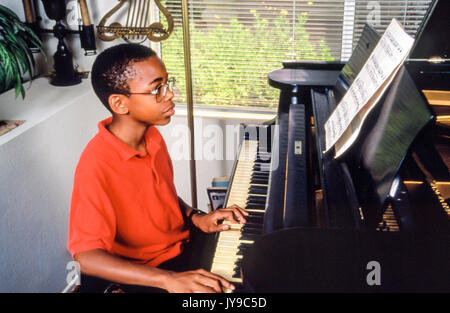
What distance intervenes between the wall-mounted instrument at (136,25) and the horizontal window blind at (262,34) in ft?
0.66

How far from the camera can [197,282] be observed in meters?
1.18

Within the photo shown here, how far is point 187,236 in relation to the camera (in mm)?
1767

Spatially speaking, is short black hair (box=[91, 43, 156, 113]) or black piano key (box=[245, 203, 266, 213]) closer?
short black hair (box=[91, 43, 156, 113])

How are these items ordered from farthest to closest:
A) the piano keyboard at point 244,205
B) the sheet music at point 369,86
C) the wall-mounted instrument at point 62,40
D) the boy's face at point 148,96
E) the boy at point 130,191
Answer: the wall-mounted instrument at point 62,40, the boy's face at point 148,96, the boy at point 130,191, the piano keyboard at point 244,205, the sheet music at point 369,86

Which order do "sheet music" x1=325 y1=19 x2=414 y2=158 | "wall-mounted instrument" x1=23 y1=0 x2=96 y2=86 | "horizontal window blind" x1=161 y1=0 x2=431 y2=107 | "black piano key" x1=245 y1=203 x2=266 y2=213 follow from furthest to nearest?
"horizontal window blind" x1=161 y1=0 x2=431 y2=107 < "wall-mounted instrument" x1=23 y1=0 x2=96 y2=86 < "black piano key" x1=245 y1=203 x2=266 y2=213 < "sheet music" x1=325 y1=19 x2=414 y2=158

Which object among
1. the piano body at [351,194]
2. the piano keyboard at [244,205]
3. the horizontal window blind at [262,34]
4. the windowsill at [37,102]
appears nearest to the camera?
the piano body at [351,194]

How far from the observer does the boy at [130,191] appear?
4.55 feet

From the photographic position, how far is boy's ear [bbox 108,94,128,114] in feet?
4.95

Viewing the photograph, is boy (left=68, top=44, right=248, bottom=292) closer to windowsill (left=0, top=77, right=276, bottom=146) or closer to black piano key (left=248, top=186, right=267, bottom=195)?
black piano key (left=248, top=186, right=267, bottom=195)

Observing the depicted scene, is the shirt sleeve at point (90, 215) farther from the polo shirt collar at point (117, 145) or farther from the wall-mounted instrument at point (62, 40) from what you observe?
the wall-mounted instrument at point (62, 40)

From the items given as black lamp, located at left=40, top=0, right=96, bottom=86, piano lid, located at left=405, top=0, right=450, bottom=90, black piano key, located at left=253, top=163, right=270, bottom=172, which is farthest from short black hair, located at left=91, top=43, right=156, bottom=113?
black lamp, located at left=40, top=0, right=96, bottom=86

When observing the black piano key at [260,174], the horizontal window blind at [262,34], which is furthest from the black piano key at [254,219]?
the horizontal window blind at [262,34]

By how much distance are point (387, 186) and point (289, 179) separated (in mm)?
355

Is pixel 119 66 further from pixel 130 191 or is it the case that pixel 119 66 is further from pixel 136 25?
pixel 136 25
